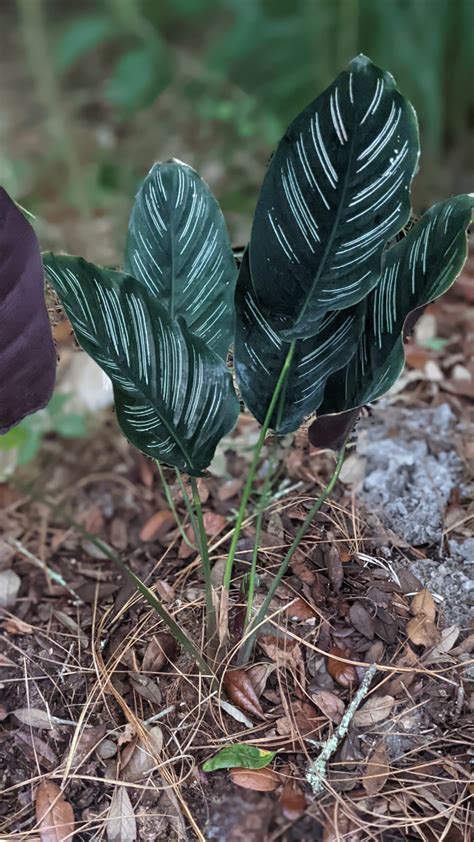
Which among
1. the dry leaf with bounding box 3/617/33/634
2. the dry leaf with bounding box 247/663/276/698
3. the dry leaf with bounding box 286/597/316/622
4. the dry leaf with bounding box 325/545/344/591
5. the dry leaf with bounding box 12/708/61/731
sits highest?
the dry leaf with bounding box 325/545/344/591

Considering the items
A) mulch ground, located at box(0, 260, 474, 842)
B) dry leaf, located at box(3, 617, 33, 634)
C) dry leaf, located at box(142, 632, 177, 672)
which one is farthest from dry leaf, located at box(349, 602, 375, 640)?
dry leaf, located at box(3, 617, 33, 634)

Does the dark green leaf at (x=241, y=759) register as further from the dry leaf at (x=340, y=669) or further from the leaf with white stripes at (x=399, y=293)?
the leaf with white stripes at (x=399, y=293)

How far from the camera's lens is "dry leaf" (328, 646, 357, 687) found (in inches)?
31.8

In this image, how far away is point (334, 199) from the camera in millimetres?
718

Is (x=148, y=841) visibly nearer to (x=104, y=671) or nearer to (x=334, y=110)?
(x=104, y=671)

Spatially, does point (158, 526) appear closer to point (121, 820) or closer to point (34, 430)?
point (34, 430)

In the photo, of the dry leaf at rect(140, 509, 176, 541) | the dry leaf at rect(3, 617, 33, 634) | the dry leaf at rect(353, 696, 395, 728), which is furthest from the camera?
the dry leaf at rect(140, 509, 176, 541)

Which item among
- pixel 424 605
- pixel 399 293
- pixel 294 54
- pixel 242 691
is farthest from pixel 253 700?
pixel 294 54

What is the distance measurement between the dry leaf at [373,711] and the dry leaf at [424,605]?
0.11 metres

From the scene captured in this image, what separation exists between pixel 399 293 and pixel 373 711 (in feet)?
1.47

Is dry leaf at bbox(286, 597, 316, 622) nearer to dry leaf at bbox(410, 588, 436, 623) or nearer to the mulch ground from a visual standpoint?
the mulch ground

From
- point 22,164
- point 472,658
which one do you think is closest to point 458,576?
point 472,658

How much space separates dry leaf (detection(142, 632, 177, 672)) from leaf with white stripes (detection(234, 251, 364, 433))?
293 millimetres

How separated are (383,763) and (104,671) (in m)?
0.34
